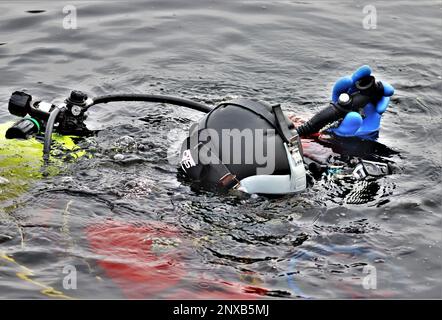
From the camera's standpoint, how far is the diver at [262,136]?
4793 mm

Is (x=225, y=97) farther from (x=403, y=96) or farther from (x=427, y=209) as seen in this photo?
(x=427, y=209)

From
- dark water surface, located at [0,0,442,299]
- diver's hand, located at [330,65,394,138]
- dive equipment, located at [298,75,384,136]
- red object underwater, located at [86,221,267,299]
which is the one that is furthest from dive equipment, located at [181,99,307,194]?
→ diver's hand, located at [330,65,394,138]

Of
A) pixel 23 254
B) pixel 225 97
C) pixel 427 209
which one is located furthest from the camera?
pixel 225 97

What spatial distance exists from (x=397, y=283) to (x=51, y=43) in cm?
565

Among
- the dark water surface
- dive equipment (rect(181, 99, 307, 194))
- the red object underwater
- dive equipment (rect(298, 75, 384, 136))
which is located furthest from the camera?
dive equipment (rect(298, 75, 384, 136))

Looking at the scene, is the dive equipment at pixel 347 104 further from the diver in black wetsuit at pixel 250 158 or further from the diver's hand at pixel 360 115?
the diver in black wetsuit at pixel 250 158

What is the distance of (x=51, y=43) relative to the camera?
27.7 feet

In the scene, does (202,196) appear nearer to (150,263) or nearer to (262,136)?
(262,136)

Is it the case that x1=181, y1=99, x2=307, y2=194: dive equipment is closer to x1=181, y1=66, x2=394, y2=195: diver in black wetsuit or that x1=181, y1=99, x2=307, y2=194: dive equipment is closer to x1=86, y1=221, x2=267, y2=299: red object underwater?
x1=181, y1=66, x2=394, y2=195: diver in black wetsuit

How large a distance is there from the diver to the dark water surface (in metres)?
0.17

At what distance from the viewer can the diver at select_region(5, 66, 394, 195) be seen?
4.79 m

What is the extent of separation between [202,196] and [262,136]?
661mm

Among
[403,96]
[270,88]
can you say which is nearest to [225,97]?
[270,88]
